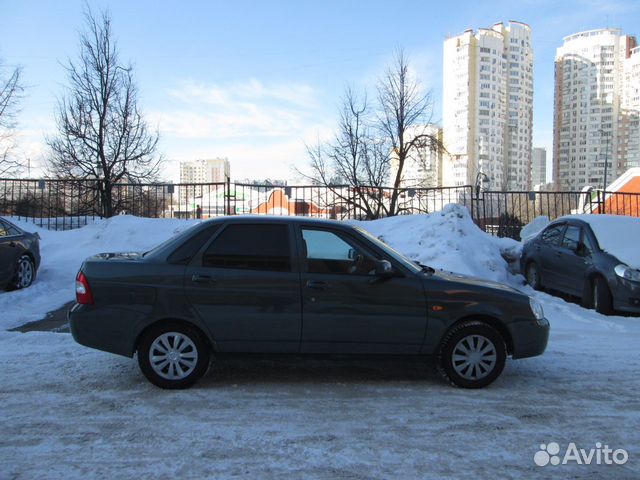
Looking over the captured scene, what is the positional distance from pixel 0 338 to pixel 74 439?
341 centimetres

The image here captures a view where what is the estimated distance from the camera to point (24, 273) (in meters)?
9.44

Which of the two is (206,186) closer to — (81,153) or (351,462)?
(81,153)

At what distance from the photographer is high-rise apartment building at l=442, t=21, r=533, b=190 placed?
228 ft

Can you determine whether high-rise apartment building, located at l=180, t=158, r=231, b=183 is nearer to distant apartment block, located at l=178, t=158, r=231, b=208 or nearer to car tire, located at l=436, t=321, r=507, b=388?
distant apartment block, located at l=178, t=158, r=231, b=208

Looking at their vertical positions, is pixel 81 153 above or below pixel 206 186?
above

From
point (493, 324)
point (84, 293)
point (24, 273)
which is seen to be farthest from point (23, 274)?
point (493, 324)

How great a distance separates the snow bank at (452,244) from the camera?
10123 millimetres

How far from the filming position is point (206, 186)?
1558 centimetres

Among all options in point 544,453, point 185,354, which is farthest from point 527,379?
point 185,354

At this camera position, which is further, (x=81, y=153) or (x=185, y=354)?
(x=81, y=153)

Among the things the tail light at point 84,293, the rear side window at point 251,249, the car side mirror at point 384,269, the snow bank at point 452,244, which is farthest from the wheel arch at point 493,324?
the snow bank at point 452,244

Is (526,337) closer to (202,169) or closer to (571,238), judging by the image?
(571,238)

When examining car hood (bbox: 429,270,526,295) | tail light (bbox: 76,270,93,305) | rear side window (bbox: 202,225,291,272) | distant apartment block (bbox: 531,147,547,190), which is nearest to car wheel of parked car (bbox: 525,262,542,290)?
car hood (bbox: 429,270,526,295)

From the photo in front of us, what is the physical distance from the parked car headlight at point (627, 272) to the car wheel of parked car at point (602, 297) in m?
0.33
